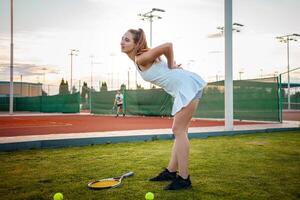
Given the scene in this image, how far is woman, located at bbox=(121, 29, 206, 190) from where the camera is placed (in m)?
3.27

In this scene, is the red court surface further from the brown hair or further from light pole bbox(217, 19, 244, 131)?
the brown hair

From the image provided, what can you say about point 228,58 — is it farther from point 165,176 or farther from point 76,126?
point 76,126

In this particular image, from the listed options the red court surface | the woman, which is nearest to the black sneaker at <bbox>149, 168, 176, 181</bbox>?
the woman

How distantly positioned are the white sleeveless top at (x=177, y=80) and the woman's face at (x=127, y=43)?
0.95 ft

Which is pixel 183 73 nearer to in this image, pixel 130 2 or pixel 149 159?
pixel 149 159

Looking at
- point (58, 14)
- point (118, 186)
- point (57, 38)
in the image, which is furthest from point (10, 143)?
point (57, 38)

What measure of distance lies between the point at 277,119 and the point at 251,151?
839 centimetres

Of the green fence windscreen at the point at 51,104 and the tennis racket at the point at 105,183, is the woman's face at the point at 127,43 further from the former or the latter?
the green fence windscreen at the point at 51,104

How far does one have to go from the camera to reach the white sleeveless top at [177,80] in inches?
129

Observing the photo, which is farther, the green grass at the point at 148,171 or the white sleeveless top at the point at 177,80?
the white sleeveless top at the point at 177,80

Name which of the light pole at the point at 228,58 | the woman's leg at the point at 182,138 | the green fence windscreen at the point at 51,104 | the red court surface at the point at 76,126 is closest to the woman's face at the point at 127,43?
the woman's leg at the point at 182,138

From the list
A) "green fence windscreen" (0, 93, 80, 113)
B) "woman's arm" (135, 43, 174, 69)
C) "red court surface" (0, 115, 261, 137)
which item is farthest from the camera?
"green fence windscreen" (0, 93, 80, 113)

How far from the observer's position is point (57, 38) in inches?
884

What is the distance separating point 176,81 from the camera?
130 inches
